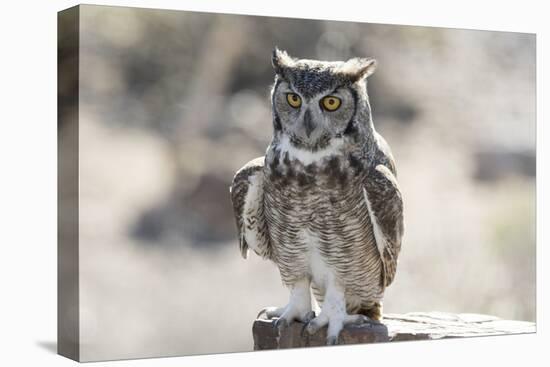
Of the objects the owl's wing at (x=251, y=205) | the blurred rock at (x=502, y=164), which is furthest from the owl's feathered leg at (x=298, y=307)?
the blurred rock at (x=502, y=164)

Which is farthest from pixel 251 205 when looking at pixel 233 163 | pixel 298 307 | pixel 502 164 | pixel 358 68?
pixel 502 164

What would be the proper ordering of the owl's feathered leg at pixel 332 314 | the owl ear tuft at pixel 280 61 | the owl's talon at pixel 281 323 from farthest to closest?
the owl's talon at pixel 281 323, the owl's feathered leg at pixel 332 314, the owl ear tuft at pixel 280 61

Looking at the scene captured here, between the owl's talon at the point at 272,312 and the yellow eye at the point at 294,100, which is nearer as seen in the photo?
the yellow eye at the point at 294,100

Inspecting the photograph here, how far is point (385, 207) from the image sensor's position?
427 cm

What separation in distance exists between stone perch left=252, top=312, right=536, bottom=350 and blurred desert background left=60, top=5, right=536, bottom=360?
0.42 ft

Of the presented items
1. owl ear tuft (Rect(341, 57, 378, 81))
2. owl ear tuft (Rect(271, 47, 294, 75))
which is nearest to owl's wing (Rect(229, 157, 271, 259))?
owl ear tuft (Rect(271, 47, 294, 75))

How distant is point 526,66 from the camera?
5387 millimetres

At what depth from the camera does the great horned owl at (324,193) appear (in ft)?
13.6

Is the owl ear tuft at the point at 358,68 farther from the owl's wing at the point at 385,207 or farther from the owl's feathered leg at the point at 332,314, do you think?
the owl's feathered leg at the point at 332,314

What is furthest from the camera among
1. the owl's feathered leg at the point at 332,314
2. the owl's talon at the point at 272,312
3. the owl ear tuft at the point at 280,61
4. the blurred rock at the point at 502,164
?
the blurred rock at the point at 502,164

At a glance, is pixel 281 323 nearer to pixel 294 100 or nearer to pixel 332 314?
pixel 332 314

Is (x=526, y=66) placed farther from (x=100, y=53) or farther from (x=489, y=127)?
(x=100, y=53)

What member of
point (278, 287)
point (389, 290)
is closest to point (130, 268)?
point (278, 287)

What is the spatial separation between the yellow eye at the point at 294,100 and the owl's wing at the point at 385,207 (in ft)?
1.57
